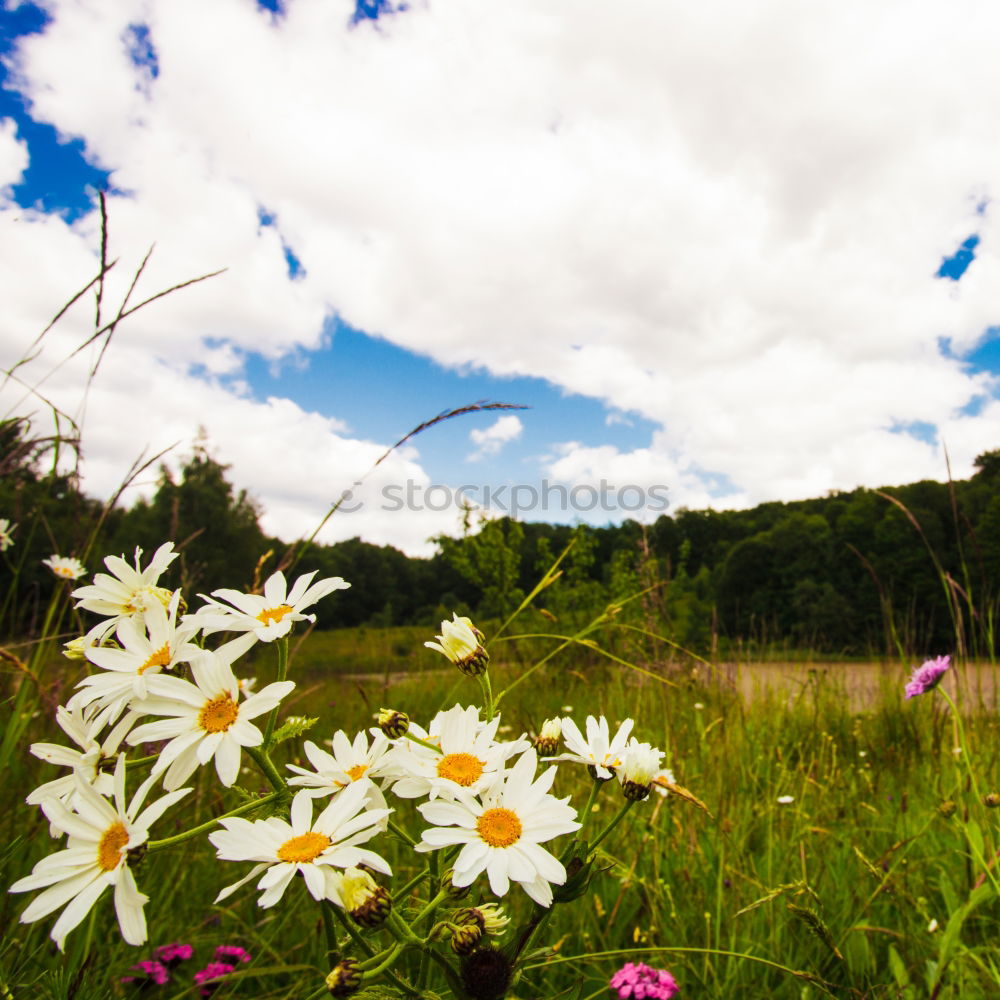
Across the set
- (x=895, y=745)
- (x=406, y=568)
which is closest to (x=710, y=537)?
(x=406, y=568)

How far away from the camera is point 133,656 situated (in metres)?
0.65

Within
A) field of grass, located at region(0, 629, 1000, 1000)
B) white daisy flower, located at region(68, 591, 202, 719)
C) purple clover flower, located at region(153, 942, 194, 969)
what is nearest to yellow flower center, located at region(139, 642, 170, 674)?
white daisy flower, located at region(68, 591, 202, 719)

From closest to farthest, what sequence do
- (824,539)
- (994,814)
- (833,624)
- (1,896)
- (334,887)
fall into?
1. (334,887)
2. (1,896)
3. (994,814)
4. (833,624)
5. (824,539)

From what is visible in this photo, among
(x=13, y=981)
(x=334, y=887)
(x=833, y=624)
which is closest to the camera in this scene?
(x=334, y=887)

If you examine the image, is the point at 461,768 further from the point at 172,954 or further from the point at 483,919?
the point at 172,954

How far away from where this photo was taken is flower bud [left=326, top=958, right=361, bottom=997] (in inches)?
20.0

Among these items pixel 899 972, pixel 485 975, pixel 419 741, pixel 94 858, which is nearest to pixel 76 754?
pixel 94 858

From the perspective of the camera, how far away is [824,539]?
65.1 feet

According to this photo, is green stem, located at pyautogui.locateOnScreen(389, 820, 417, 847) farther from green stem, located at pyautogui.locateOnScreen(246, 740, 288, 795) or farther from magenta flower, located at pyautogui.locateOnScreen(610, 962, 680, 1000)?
magenta flower, located at pyautogui.locateOnScreen(610, 962, 680, 1000)

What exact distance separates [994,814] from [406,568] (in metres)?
15.2

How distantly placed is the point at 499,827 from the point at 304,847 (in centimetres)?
17

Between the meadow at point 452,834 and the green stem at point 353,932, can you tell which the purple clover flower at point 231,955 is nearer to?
the meadow at point 452,834

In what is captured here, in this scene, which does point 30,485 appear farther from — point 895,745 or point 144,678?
point 895,745

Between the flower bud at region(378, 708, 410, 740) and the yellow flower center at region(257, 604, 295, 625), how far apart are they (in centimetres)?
14
